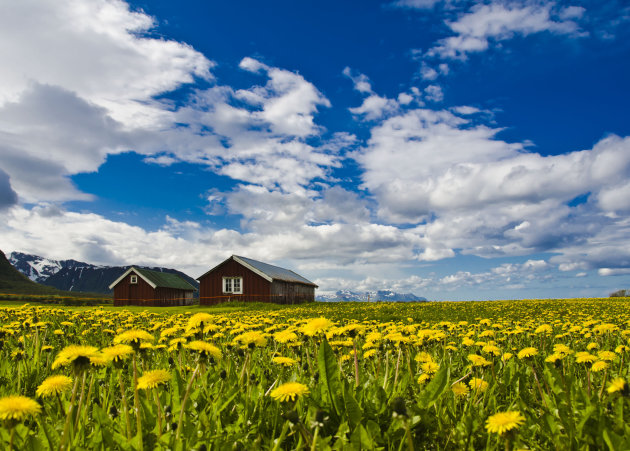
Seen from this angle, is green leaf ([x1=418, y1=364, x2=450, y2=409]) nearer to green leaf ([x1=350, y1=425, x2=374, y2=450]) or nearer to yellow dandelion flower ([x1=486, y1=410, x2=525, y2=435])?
green leaf ([x1=350, y1=425, x2=374, y2=450])

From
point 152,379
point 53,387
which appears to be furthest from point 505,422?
point 53,387

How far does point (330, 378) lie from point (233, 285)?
4298 cm

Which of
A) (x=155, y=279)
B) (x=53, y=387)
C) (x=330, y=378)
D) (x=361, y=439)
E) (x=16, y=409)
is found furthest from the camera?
(x=155, y=279)

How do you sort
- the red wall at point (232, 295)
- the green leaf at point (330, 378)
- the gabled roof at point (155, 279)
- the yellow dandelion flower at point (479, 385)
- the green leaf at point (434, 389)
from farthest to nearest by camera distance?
the gabled roof at point (155, 279)
the red wall at point (232, 295)
the yellow dandelion flower at point (479, 385)
the green leaf at point (434, 389)
the green leaf at point (330, 378)

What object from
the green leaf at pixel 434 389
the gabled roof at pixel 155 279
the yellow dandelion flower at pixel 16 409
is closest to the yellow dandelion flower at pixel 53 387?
the yellow dandelion flower at pixel 16 409

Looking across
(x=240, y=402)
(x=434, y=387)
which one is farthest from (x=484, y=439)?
(x=240, y=402)

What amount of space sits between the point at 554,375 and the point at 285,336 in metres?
2.63

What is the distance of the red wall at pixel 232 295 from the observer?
4309 centimetres

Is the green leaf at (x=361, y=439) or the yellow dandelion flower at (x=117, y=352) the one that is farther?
the yellow dandelion flower at (x=117, y=352)

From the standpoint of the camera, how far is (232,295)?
144 ft

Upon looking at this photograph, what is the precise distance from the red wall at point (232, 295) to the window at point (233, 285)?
357 mm

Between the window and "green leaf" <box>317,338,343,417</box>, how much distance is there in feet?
138

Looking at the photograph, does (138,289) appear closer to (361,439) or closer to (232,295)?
(232,295)

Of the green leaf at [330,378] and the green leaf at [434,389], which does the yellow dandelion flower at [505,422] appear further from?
the green leaf at [330,378]
